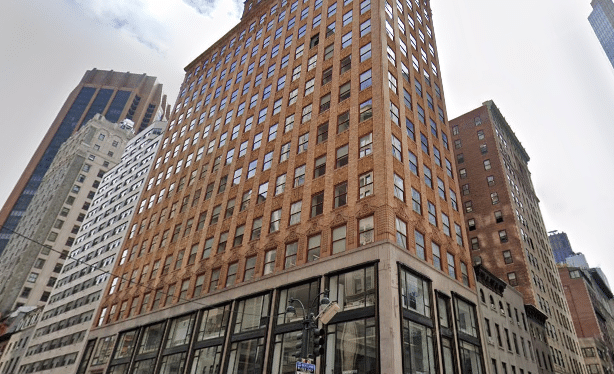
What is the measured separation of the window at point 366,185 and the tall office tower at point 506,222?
1321 inches

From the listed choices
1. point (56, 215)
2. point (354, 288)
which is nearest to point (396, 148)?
point (354, 288)

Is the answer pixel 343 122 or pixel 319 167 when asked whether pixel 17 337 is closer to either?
pixel 319 167

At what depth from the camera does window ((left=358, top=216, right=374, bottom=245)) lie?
26.6 meters

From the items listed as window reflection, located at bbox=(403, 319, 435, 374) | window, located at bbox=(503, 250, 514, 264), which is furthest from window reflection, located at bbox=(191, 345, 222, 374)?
window, located at bbox=(503, 250, 514, 264)

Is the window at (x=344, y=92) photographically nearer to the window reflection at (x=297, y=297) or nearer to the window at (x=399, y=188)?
the window at (x=399, y=188)

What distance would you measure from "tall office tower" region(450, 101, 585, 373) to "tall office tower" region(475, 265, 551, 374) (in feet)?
25.5

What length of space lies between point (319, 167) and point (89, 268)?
176 ft

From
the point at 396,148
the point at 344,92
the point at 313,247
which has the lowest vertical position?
the point at 313,247

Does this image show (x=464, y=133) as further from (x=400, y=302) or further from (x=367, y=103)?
(x=400, y=302)

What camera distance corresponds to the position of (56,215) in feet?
339

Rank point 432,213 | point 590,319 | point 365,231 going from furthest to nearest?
point 590,319 < point 432,213 < point 365,231

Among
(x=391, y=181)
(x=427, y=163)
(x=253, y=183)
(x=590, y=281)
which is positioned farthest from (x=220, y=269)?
(x=590, y=281)

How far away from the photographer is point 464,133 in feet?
247

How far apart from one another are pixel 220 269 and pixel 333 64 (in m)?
20.9
